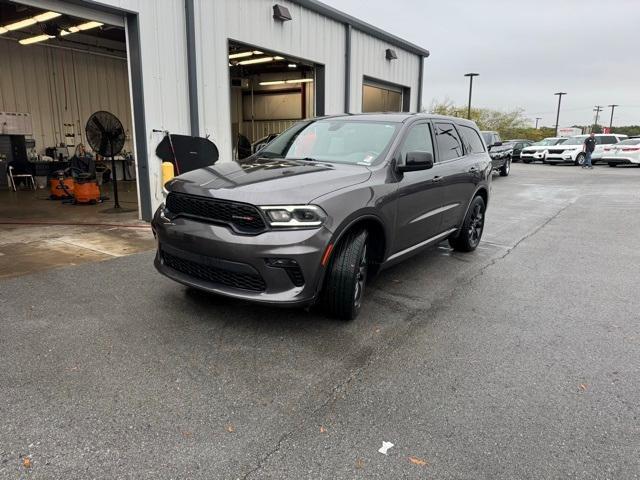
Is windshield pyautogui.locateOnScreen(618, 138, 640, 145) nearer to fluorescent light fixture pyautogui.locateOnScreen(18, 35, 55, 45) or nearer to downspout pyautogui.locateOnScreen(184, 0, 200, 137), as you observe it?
downspout pyautogui.locateOnScreen(184, 0, 200, 137)

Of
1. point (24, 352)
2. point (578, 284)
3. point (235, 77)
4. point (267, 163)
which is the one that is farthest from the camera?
point (235, 77)

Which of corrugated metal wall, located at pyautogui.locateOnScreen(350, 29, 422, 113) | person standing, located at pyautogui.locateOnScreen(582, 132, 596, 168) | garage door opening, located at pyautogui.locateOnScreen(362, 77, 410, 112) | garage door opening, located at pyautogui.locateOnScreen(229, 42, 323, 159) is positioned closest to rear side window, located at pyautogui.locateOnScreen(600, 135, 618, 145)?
person standing, located at pyautogui.locateOnScreen(582, 132, 596, 168)

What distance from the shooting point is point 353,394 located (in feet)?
9.41

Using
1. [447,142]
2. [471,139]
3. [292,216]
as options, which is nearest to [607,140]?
[471,139]

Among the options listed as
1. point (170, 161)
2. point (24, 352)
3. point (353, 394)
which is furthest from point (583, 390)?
point (170, 161)

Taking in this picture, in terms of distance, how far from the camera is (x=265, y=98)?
21094 mm

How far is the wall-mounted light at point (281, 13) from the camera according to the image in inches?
373

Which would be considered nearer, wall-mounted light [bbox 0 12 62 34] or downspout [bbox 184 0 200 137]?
downspout [bbox 184 0 200 137]

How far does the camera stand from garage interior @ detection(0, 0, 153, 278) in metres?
8.33

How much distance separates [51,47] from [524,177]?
1733 cm

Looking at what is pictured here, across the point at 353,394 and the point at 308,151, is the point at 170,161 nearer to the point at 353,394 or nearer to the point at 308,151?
the point at 308,151

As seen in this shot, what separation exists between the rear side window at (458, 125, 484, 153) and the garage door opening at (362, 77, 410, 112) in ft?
29.5

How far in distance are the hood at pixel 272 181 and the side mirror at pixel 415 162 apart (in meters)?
0.41

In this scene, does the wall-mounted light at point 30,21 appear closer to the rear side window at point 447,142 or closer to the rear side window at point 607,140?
the rear side window at point 447,142
